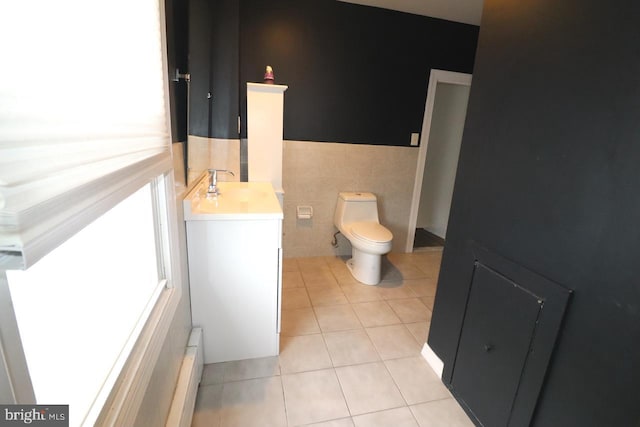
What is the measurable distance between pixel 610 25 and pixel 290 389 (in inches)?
75.9

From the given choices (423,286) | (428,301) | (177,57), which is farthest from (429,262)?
(177,57)

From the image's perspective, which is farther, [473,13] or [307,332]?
[473,13]

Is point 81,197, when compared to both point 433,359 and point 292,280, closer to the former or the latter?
point 433,359

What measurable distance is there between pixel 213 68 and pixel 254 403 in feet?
6.53

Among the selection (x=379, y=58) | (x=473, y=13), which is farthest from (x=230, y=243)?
(x=473, y=13)

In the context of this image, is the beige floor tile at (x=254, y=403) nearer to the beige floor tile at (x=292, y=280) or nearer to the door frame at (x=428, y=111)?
the beige floor tile at (x=292, y=280)

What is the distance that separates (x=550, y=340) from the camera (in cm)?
105

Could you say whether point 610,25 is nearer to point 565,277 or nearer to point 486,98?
point 486,98

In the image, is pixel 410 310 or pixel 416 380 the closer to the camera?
pixel 416 380

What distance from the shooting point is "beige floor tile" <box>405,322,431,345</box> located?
6.50 feet

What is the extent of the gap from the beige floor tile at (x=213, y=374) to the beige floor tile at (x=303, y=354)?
334 mm

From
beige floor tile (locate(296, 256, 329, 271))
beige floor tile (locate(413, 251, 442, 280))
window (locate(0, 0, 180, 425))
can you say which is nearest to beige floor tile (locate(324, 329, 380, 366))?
beige floor tile (locate(296, 256, 329, 271))

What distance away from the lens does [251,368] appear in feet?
5.46

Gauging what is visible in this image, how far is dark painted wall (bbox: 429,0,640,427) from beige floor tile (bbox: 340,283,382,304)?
129cm
